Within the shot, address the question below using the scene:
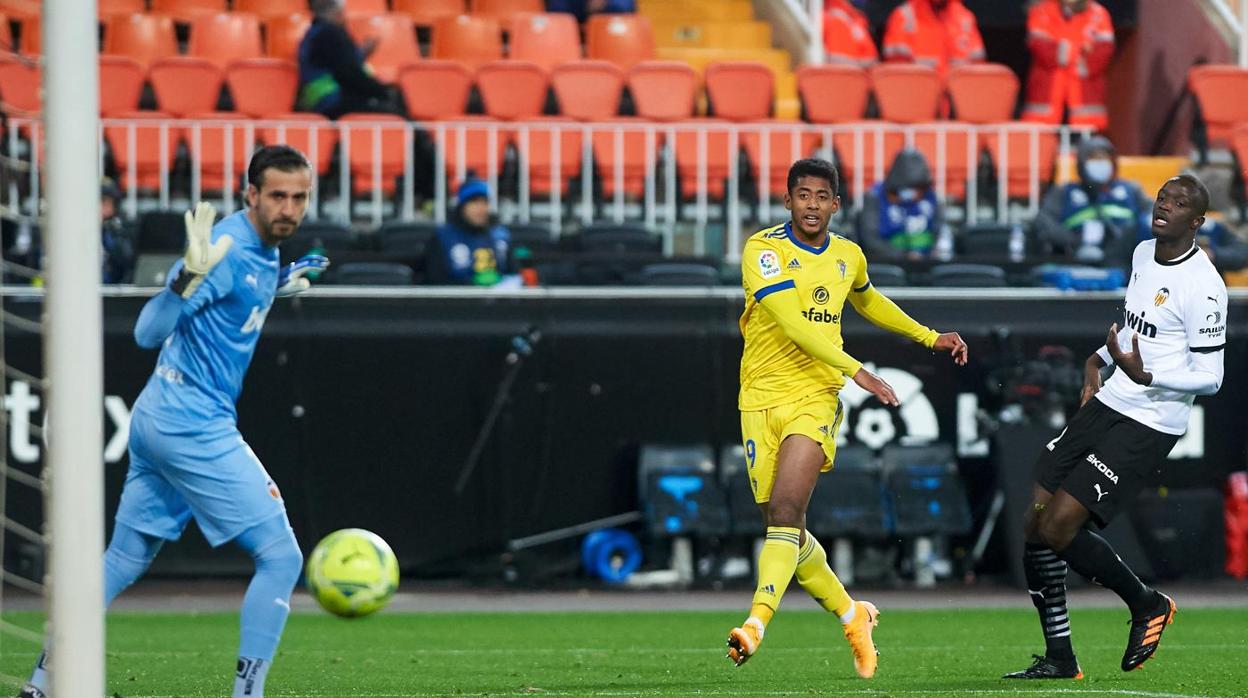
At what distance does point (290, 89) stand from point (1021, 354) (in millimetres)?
6954

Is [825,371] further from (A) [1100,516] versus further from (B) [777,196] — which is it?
(B) [777,196]

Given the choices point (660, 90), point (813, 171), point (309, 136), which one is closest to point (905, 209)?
point (660, 90)

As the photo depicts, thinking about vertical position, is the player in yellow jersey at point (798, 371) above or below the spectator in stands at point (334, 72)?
below

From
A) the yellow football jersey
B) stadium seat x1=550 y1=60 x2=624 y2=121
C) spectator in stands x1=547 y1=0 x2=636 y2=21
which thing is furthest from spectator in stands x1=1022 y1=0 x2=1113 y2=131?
the yellow football jersey

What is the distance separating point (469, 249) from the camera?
558 inches

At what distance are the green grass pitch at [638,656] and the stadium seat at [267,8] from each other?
8.17m

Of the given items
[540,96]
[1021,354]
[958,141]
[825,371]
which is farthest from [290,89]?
[825,371]

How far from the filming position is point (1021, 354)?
14.2m

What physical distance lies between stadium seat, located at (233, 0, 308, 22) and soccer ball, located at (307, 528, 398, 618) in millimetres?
11980

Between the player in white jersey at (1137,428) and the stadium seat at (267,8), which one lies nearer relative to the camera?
the player in white jersey at (1137,428)

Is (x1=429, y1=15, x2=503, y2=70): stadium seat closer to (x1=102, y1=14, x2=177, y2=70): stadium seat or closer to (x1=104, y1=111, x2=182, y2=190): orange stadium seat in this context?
(x1=102, y1=14, x2=177, y2=70): stadium seat

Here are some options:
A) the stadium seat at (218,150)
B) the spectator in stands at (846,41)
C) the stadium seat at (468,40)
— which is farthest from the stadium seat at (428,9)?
the spectator in stands at (846,41)

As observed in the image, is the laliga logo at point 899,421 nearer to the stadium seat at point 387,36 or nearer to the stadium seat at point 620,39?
the stadium seat at point 620,39

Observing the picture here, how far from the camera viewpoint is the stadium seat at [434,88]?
1712cm
